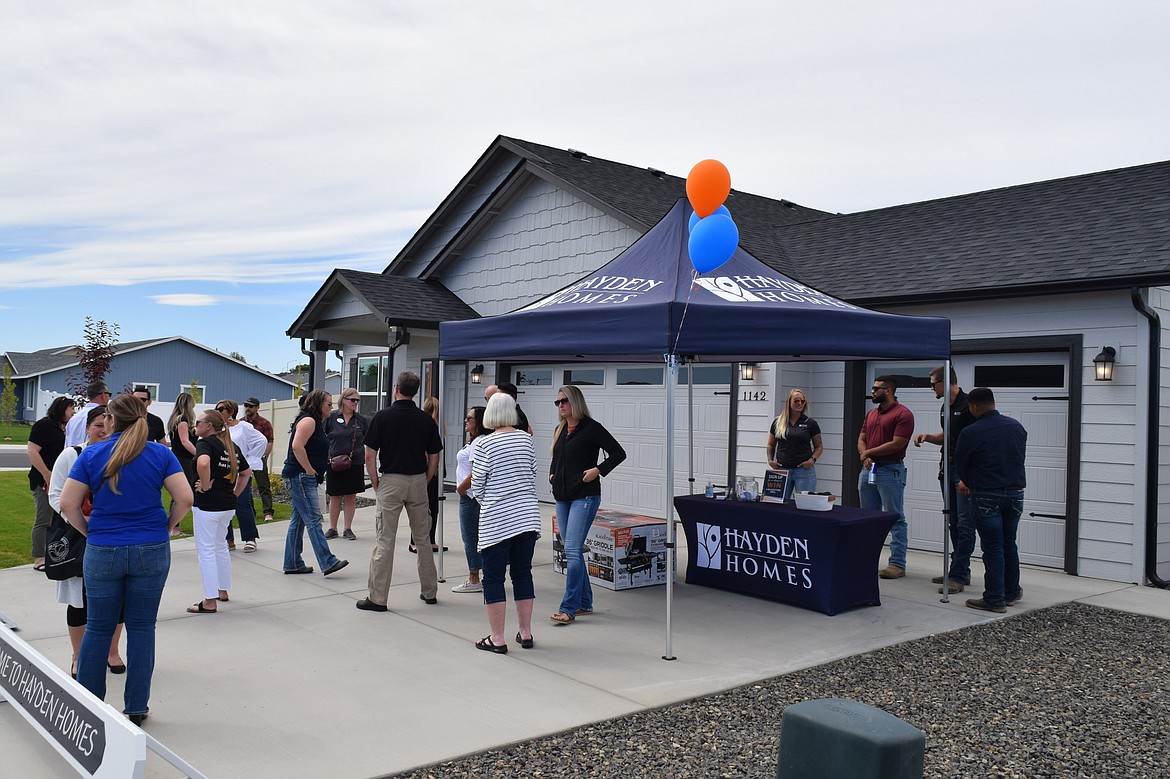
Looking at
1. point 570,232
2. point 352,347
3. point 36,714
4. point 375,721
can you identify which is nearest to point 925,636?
point 375,721

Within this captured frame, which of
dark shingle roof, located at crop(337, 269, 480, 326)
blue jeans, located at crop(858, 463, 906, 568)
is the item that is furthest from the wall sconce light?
dark shingle roof, located at crop(337, 269, 480, 326)

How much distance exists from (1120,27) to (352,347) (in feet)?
43.9

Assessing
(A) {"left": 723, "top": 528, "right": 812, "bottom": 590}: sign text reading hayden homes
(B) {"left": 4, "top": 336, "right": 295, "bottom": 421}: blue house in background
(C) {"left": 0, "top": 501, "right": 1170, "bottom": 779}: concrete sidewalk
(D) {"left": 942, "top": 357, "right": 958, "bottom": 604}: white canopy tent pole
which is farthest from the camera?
(B) {"left": 4, "top": 336, "right": 295, "bottom": 421}: blue house in background

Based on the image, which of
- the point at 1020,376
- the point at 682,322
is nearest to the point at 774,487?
the point at 682,322

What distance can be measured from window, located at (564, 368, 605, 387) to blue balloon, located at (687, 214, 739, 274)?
242 inches

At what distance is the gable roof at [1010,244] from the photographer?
8.68 metres

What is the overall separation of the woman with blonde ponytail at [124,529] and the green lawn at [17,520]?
551 cm

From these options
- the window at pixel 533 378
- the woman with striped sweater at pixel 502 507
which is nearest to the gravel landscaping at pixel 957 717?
the woman with striped sweater at pixel 502 507

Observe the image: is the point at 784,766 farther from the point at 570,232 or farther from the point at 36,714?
the point at 570,232

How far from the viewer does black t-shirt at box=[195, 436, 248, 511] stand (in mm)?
6645

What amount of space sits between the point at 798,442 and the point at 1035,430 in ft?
7.96

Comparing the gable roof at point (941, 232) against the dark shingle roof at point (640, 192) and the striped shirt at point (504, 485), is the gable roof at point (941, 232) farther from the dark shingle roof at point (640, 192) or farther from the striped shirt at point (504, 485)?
the striped shirt at point (504, 485)

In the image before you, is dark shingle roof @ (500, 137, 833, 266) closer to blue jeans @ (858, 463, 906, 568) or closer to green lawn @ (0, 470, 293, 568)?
blue jeans @ (858, 463, 906, 568)

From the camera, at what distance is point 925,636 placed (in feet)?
21.1
